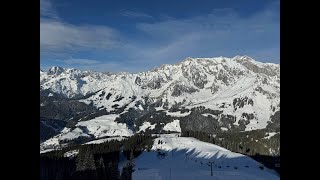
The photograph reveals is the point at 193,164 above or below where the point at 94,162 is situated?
below

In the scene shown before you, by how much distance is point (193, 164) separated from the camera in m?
165

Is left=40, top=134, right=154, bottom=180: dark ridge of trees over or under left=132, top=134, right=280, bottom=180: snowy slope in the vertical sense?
over

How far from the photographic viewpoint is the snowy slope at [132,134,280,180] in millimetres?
145375

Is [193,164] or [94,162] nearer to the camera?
[94,162]

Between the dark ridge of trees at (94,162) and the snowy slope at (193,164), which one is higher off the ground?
the dark ridge of trees at (94,162)

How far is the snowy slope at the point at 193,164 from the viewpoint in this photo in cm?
14538

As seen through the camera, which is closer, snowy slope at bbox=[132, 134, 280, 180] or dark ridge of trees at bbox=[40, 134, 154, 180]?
dark ridge of trees at bbox=[40, 134, 154, 180]

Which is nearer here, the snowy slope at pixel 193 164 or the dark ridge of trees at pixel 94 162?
the dark ridge of trees at pixel 94 162
